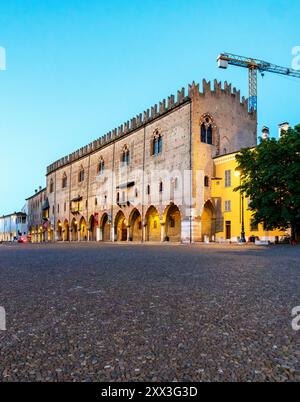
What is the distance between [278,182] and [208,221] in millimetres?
13297

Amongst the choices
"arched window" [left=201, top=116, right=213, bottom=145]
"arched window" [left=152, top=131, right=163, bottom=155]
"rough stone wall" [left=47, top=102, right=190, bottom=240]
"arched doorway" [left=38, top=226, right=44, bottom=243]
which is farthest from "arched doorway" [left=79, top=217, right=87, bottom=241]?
"arched window" [left=201, top=116, right=213, bottom=145]

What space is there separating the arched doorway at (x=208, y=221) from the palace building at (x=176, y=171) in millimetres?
107

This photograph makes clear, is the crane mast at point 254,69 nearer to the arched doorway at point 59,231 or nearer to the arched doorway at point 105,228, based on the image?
the arched doorway at point 105,228

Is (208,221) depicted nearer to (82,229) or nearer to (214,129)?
(214,129)

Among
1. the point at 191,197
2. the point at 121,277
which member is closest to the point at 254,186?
the point at 191,197

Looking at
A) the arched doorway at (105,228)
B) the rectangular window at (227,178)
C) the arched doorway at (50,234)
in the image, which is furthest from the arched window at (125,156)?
the arched doorway at (50,234)

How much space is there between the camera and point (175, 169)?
34.2 meters

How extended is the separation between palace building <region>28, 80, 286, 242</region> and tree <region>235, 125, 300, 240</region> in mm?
8165

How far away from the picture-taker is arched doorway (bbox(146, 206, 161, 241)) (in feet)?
125

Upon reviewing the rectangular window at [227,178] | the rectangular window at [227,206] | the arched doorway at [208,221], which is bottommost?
the arched doorway at [208,221]

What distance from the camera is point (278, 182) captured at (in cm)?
2148

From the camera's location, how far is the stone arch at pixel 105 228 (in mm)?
48344
